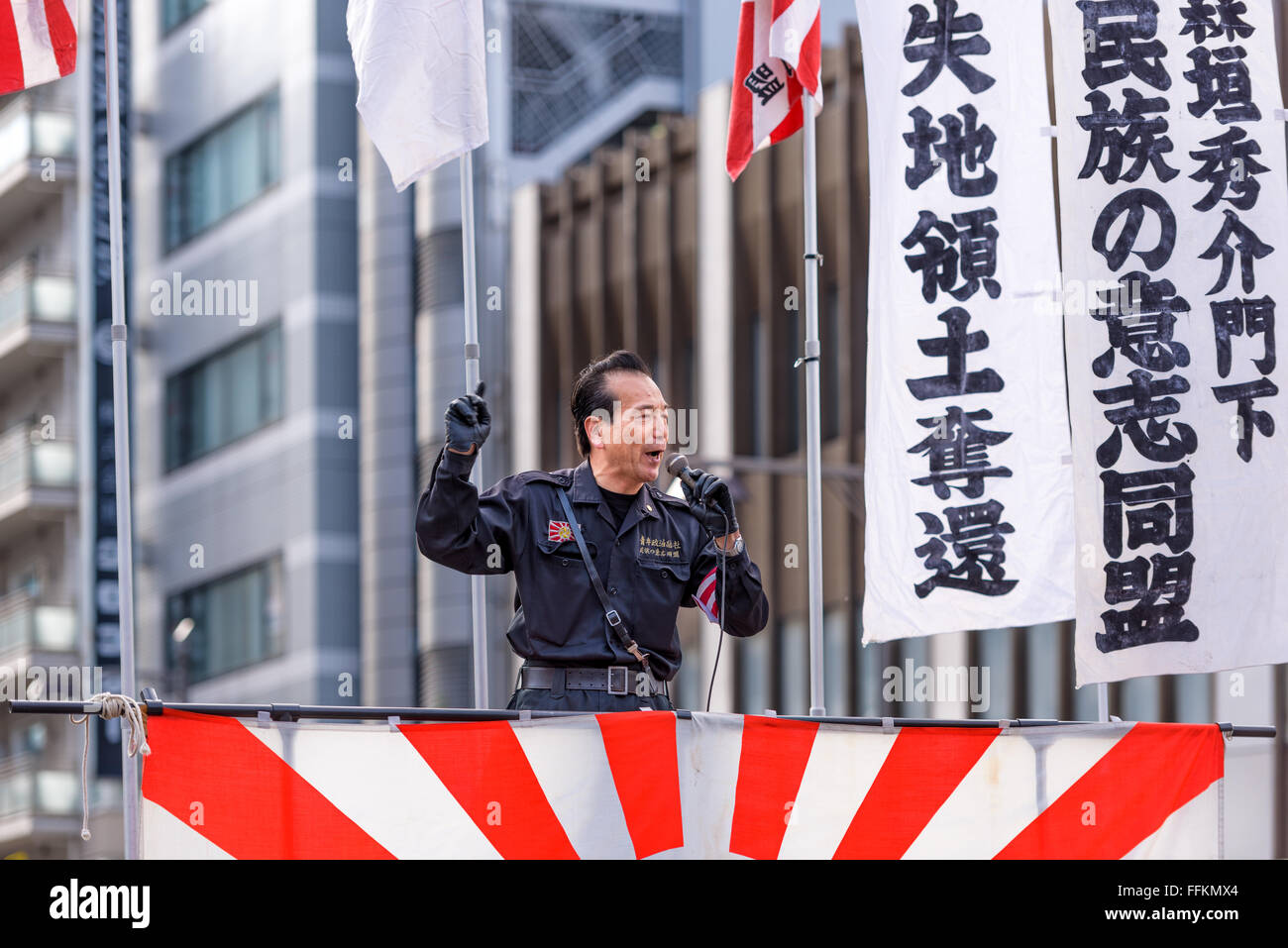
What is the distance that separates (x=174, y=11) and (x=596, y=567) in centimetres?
3135

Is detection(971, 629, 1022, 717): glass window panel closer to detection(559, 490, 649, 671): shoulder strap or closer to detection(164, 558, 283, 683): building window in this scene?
detection(164, 558, 283, 683): building window

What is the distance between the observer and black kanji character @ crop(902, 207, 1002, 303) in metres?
10.2

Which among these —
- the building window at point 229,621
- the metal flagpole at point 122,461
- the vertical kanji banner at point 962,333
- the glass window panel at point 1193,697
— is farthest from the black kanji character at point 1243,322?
the building window at point 229,621

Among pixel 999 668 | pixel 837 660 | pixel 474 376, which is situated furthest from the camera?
pixel 837 660

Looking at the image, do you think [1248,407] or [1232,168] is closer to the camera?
[1248,407]

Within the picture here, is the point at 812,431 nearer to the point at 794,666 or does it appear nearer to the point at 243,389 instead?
the point at 794,666

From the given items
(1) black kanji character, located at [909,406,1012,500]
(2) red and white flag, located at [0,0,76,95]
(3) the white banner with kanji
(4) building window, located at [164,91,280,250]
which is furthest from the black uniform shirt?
(4) building window, located at [164,91,280,250]

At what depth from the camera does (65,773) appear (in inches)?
1388

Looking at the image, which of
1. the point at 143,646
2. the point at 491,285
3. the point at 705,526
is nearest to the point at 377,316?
the point at 491,285

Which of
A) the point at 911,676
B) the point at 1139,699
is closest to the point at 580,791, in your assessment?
the point at 911,676

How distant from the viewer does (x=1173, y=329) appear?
9.80 metres

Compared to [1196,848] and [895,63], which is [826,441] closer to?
[895,63]

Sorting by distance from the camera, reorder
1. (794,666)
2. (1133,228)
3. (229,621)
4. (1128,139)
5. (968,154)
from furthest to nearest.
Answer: (229,621)
(794,666)
(968,154)
(1128,139)
(1133,228)

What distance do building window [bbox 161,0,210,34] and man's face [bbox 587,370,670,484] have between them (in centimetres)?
3067
